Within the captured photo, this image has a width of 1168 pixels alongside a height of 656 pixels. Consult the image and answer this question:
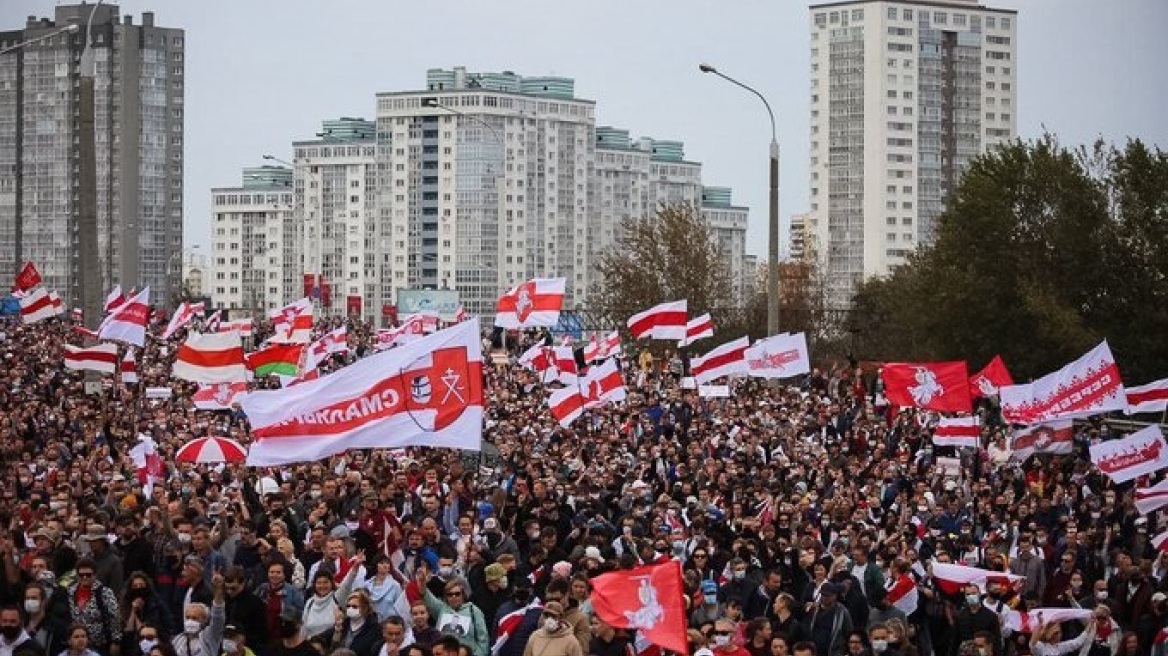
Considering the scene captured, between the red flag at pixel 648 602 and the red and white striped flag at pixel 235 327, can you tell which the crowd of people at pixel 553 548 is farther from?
the red and white striped flag at pixel 235 327

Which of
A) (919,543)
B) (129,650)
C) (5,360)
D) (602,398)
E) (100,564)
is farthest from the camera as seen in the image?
(5,360)

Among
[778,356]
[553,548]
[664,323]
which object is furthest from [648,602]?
[664,323]

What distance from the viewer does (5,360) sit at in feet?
149

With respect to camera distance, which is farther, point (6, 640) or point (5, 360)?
point (5, 360)

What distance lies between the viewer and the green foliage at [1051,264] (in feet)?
154

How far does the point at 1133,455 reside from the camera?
71.4ft

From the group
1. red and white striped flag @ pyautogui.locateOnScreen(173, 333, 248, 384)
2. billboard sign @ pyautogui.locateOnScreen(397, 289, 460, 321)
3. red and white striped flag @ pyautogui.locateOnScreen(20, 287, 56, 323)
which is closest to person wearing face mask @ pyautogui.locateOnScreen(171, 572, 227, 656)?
red and white striped flag @ pyautogui.locateOnScreen(173, 333, 248, 384)

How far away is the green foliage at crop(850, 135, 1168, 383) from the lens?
154 feet

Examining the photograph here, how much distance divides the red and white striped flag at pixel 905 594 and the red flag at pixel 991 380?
11.3 meters

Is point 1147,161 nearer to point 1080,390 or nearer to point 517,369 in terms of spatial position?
point 517,369

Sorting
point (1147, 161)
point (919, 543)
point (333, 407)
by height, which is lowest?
point (919, 543)

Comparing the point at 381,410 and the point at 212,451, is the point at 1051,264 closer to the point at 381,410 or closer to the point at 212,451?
the point at 212,451

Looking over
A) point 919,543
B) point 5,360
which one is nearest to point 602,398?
point 919,543

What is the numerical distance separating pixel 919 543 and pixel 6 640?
9.75 metres
